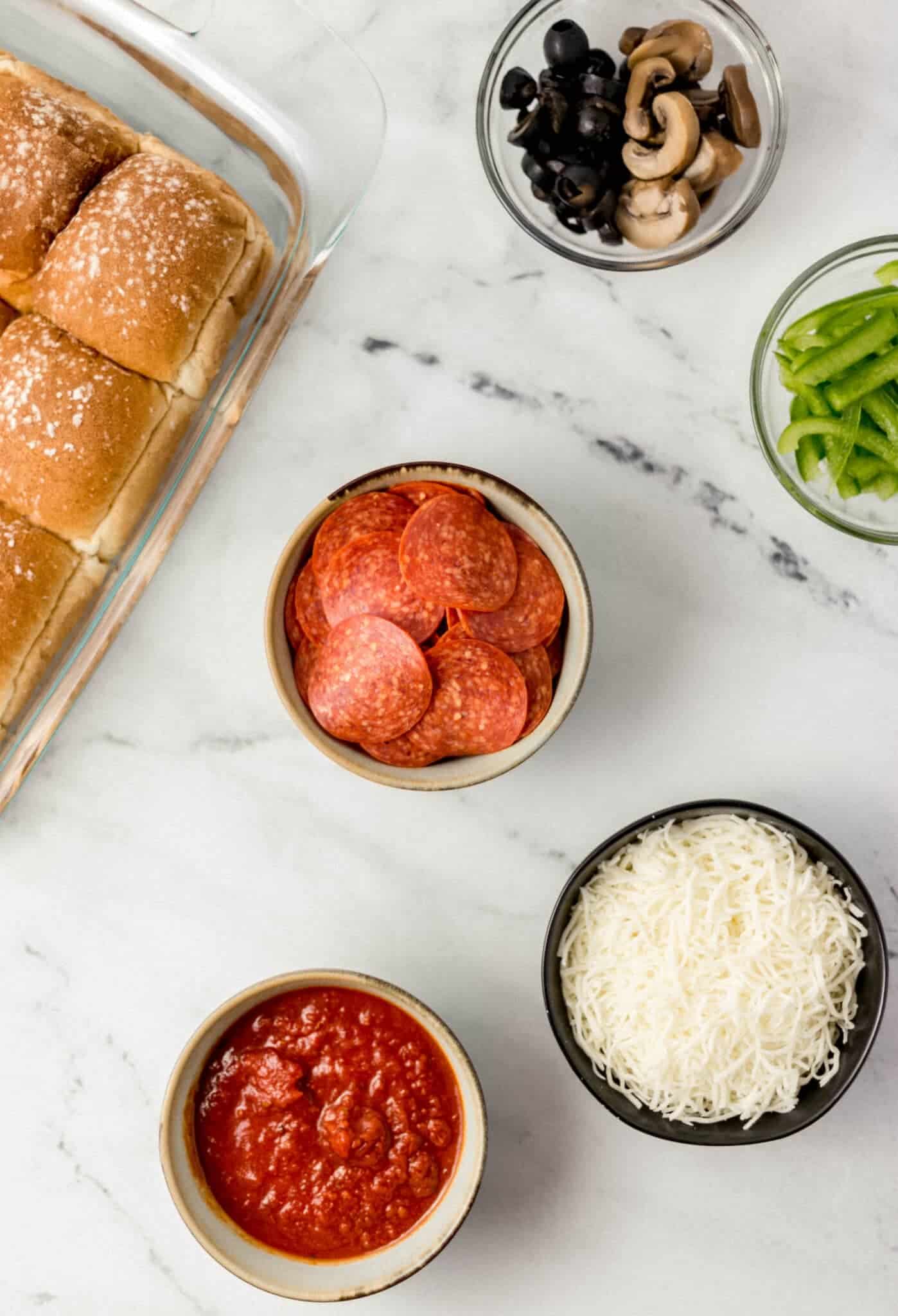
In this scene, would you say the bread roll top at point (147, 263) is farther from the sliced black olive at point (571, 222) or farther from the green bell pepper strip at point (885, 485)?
the green bell pepper strip at point (885, 485)

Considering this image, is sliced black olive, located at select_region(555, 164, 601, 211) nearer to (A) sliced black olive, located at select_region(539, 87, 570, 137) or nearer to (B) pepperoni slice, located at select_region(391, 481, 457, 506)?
(A) sliced black olive, located at select_region(539, 87, 570, 137)

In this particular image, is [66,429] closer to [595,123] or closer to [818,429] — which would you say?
[595,123]

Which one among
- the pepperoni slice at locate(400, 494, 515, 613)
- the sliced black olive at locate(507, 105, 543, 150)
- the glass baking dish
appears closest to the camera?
the pepperoni slice at locate(400, 494, 515, 613)

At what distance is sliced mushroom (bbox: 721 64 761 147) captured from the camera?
75.5 inches

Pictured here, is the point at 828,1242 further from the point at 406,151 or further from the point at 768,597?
the point at 406,151

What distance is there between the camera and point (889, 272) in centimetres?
193

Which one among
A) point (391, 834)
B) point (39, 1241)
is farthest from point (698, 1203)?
point (39, 1241)

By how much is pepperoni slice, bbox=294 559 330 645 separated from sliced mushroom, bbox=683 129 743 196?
0.95 meters

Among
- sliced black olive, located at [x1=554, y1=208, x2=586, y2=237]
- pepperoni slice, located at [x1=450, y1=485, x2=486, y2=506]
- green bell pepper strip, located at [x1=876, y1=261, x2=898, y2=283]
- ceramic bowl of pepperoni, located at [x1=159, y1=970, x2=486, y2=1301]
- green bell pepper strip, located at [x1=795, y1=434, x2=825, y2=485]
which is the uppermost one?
green bell pepper strip, located at [x1=876, y1=261, x2=898, y2=283]

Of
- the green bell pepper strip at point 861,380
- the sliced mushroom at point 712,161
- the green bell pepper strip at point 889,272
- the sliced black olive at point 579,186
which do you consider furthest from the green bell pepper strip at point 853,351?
the sliced black olive at point 579,186

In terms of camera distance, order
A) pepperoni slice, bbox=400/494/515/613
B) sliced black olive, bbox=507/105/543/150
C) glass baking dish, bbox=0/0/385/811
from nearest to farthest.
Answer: pepperoni slice, bbox=400/494/515/613 < sliced black olive, bbox=507/105/543/150 < glass baking dish, bbox=0/0/385/811

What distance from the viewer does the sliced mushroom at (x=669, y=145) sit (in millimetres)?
1864

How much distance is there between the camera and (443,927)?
6.94 ft


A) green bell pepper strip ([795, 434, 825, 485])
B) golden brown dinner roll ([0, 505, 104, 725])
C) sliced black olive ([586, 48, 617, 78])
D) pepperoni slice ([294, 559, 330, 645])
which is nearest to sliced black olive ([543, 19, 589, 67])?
sliced black olive ([586, 48, 617, 78])
